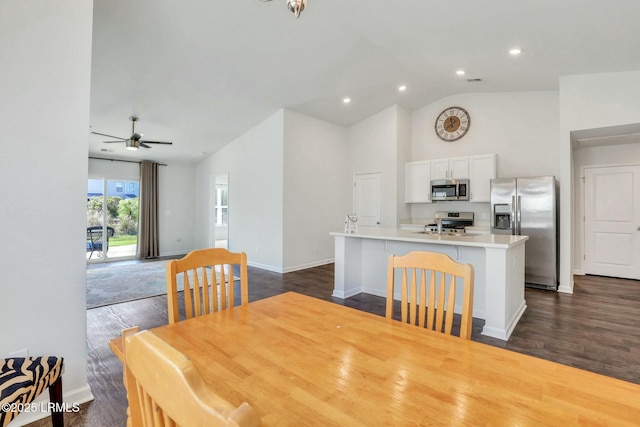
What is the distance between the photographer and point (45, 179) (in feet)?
6.02

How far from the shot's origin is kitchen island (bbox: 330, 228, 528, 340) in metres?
2.92

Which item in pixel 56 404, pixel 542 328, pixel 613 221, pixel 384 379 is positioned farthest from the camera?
pixel 613 221

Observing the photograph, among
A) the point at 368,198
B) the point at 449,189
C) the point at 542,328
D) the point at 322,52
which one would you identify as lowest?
the point at 542,328

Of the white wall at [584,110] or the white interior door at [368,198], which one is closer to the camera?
the white wall at [584,110]

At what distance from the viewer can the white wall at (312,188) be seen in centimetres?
584

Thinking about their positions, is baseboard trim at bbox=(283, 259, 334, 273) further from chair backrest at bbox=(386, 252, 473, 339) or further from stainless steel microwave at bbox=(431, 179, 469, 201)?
chair backrest at bbox=(386, 252, 473, 339)

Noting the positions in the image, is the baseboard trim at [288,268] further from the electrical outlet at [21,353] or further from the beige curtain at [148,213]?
the electrical outlet at [21,353]

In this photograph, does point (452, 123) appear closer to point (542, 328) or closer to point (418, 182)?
point (418, 182)

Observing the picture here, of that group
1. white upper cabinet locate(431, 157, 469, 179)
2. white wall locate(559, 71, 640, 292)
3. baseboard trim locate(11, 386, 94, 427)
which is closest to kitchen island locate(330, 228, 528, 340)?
white wall locate(559, 71, 640, 292)

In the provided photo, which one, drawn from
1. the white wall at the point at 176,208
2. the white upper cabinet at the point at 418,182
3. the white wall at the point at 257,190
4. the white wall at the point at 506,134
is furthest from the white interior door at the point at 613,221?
the white wall at the point at 176,208

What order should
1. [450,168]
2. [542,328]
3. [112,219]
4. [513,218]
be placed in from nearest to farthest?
[542,328] < [513,218] < [450,168] < [112,219]

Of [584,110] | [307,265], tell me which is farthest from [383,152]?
[584,110]

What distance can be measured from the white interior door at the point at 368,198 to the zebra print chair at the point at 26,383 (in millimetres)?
5413

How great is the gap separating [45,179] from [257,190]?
14.9 feet
